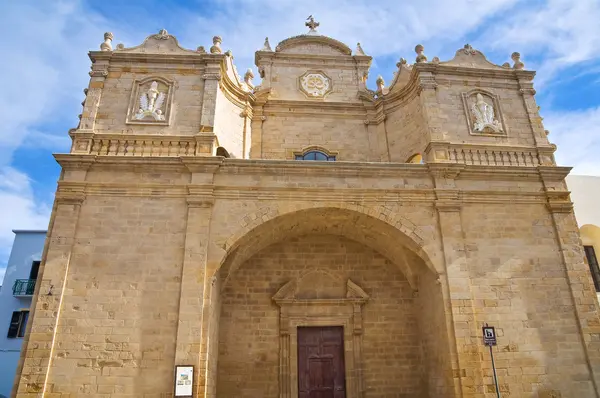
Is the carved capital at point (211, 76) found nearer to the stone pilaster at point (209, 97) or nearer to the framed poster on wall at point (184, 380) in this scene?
the stone pilaster at point (209, 97)

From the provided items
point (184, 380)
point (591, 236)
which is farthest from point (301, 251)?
point (591, 236)

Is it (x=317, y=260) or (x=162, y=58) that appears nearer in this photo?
(x=162, y=58)

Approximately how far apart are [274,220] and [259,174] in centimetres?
116

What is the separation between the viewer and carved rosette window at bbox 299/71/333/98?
13984 mm

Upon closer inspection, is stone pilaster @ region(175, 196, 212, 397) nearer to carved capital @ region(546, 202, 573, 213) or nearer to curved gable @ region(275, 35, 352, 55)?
curved gable @ region(275, 35, 352, 55)

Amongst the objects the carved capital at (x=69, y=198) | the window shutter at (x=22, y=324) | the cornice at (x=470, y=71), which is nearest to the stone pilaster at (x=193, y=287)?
the carved capital at (x=69, y=198)

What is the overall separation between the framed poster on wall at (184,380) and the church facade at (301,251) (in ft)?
0.13

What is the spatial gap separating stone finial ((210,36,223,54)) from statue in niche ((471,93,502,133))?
7238 millimetres

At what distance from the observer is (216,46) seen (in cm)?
1185

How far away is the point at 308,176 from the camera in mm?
10164

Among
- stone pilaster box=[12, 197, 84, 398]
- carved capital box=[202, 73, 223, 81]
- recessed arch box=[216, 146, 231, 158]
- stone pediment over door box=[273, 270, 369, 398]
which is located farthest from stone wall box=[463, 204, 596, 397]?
stone pilaster box=[12, 197, 84, 398]

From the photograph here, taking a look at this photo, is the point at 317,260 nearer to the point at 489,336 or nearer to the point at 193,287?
the point at 193,287

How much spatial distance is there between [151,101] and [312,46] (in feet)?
21.1

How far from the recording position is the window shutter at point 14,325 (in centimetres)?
1629
